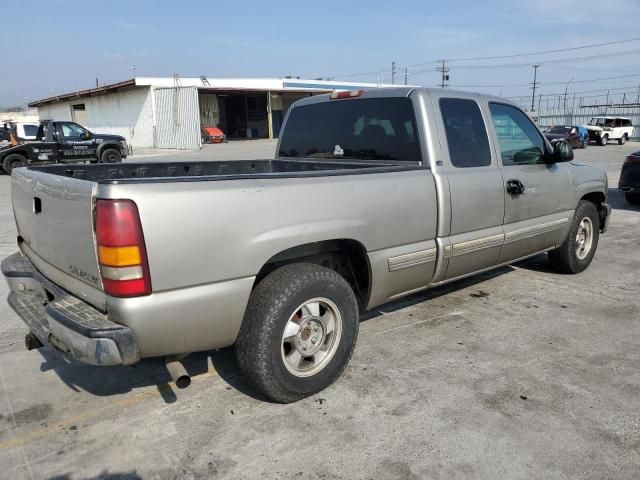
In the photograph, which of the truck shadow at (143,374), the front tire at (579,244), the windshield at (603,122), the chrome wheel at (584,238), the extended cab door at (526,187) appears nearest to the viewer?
the truck shadow at (143,374)

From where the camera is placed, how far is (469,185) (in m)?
3.96

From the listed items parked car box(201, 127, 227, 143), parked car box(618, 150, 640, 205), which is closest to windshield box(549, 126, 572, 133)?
parked car box(618, 150, 640, 205)

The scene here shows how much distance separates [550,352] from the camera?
3793mm

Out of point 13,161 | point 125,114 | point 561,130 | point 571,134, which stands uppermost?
point 125,114

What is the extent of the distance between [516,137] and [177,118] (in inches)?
1263

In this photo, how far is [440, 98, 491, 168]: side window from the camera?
13.0ft

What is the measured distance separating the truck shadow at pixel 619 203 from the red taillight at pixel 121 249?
10.7m

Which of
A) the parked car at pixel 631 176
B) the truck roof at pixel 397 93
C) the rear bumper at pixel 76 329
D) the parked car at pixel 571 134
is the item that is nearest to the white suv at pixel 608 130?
the parked car at pixel 571 134

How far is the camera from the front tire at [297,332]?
288cm

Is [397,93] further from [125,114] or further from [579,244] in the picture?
[125,114]

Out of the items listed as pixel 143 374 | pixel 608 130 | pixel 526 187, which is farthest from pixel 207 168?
pixel 608 130

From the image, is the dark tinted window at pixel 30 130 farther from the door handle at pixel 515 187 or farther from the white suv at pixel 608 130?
the white suv at pixel 608 130

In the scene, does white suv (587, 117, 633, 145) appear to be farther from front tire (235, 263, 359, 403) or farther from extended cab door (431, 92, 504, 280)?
front tire (235, 263, 359, 403)

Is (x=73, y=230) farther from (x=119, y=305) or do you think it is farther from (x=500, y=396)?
(x=500, y=396)
